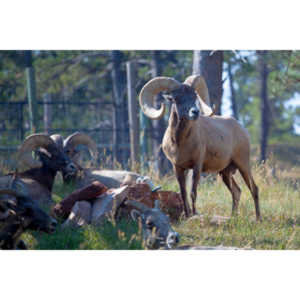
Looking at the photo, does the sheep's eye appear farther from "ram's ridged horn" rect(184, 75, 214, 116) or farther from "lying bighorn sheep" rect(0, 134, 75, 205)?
"lying bighorn sheep" rect(0, 134, 75, 205)

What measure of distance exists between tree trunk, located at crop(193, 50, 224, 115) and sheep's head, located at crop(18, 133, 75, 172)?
4014 millimetres

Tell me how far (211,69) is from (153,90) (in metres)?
3.79

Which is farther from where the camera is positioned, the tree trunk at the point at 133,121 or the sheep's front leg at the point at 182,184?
the tree trunk at the point at 133,121

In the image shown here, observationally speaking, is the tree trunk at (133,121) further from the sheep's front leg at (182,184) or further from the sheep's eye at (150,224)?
the sheep's eye at (150,224)

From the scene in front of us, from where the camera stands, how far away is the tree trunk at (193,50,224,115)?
11.1m

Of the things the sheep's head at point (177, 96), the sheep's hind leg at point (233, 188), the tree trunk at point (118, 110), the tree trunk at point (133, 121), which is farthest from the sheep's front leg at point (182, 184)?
the tree trunk at point (118, 110)

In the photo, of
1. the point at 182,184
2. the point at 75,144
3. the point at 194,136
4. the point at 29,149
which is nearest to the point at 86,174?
the point at 75,144

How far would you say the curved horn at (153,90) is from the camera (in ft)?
25.2

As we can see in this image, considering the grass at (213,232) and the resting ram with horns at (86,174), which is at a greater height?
the resting ram with horns at (86,174)

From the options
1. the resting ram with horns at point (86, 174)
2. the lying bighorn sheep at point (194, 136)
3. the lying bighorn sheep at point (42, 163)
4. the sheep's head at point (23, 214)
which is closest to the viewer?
the sheep's head at point (23, 214)

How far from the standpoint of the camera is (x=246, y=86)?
116ft

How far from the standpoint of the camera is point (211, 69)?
1127 cm

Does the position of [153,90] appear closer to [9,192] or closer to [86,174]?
[86,174]

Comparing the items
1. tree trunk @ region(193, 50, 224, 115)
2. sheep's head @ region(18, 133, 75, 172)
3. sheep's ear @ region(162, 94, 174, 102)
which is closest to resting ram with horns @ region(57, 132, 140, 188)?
sheep's head @ region(18, 133, 75, 172)
